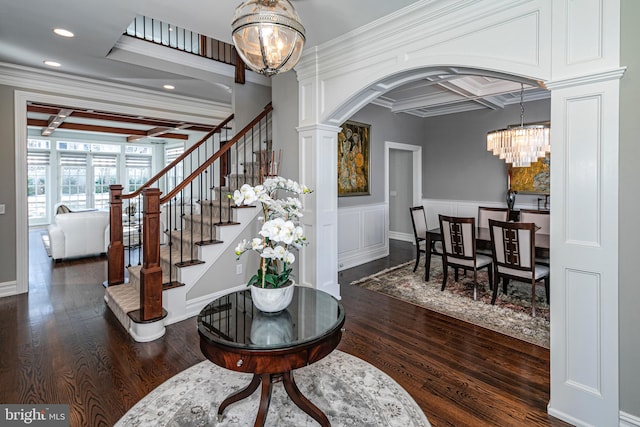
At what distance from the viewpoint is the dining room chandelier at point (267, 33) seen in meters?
2.03

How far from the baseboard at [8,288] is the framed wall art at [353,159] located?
15.4ft

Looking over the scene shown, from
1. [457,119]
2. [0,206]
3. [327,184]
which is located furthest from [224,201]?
[457,119]

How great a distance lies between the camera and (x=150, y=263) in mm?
3047

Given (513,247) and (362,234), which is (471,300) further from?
(362,234)

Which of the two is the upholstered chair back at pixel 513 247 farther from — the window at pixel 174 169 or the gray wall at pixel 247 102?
the window at pixel 174 169

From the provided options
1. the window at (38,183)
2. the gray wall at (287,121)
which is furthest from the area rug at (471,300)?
the window at (38,183)

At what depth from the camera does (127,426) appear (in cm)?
191

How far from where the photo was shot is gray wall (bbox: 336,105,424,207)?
19.4 feet

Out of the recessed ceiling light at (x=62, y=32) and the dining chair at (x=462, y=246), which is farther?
→ the dining chair at (x=462, y=246)

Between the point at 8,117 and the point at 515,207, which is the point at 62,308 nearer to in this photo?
the point at 8,117

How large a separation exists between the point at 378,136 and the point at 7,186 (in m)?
5.66

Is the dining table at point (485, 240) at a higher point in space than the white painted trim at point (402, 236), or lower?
higher

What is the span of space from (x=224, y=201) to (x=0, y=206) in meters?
2.79

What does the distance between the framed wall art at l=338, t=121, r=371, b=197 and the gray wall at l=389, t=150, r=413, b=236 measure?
2.12 metres
